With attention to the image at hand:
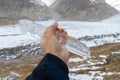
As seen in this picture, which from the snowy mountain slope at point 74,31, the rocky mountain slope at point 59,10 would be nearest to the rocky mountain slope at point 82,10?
the rocky mountain slope at point 59,10

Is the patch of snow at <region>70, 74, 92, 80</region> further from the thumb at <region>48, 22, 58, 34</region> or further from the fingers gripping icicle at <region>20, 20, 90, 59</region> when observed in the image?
the thumb at <region>48, 22, 58, 34</region>

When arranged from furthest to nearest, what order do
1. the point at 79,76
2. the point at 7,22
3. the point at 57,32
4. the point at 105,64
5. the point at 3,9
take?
1. the point at 3,9
2. the point at 7,22
3. the point at 105,64
4. the point at 79,76
5. the point at 57,32

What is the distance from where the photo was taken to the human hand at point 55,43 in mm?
1807

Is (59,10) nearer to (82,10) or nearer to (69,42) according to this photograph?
(82,10)

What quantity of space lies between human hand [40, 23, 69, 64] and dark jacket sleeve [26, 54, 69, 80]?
5 cm

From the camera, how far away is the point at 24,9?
2282 inches

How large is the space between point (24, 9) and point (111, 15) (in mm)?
18194

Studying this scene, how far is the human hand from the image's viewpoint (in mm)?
1807

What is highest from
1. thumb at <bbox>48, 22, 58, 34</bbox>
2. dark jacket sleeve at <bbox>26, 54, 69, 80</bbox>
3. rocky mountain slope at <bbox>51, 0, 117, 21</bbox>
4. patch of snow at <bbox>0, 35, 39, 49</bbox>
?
thumb at <bbox>48, 22, 58, 34</bbox>

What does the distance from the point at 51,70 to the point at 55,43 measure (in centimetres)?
18

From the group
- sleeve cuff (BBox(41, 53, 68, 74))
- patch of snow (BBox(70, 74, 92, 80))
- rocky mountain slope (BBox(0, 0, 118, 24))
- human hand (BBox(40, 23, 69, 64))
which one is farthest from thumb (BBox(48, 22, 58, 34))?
rocky mountain slope (BBox(0, 0, 118, 24))

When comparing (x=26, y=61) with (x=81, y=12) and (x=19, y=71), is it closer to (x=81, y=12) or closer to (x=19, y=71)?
(x=19, y=71)

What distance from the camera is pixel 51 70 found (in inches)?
66.9

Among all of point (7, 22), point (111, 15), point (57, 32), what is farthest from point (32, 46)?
point (111, 15)
